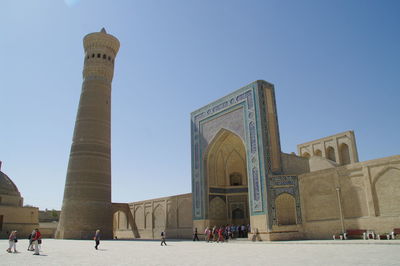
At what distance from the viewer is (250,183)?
13719 millimetres

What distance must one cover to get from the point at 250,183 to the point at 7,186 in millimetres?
18275

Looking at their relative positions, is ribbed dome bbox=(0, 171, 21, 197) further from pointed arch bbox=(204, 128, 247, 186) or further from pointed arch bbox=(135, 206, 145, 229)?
pointed arch bbox=(204, 128, 247, 186)

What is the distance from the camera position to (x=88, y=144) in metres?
19.8

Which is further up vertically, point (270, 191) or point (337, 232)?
point (270, 191)

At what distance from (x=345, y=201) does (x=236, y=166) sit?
7.19 metres

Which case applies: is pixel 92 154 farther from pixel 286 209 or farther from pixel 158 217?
pixel 286 209

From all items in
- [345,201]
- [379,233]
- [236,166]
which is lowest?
[379,233]

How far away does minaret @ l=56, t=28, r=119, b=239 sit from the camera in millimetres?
18781

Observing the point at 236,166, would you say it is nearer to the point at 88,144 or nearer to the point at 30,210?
the point at 88,144

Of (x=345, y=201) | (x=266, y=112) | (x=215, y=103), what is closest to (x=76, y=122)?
(x=215, y=103)

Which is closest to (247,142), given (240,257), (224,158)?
(224,158)

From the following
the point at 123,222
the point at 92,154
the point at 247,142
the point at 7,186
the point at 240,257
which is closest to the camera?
the point at 240,257

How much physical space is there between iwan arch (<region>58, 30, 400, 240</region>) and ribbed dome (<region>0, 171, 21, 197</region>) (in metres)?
6.80

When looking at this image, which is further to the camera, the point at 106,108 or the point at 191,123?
the point at 106,108
